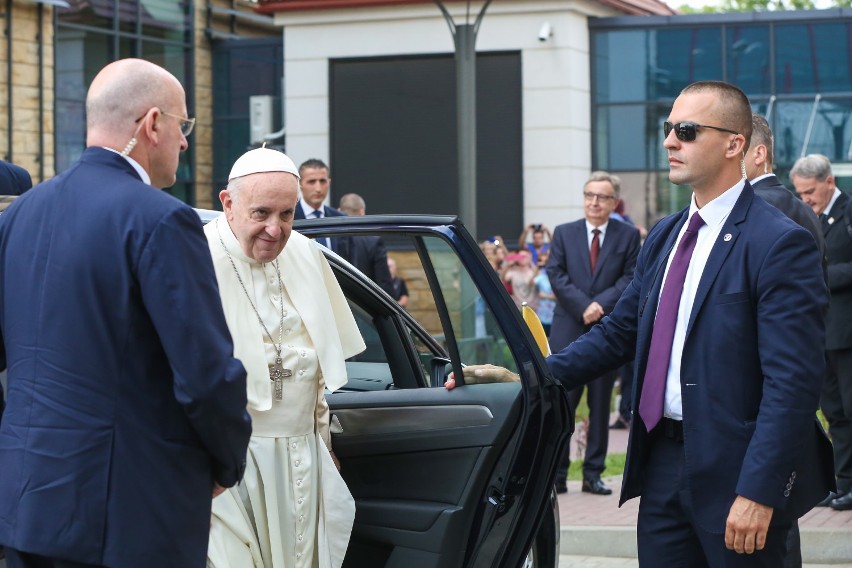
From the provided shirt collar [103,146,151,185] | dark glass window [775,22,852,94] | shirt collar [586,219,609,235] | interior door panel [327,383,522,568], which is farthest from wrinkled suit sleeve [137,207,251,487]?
dark glass window [775,22,852,94]

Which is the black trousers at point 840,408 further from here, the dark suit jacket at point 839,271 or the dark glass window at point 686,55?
the dark glass window at point 686,55

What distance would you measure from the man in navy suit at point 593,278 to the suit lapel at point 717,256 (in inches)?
181

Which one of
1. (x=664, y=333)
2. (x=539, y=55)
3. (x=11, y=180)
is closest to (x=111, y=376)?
(x=664, y=333)

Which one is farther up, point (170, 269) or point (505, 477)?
point (170, 269)

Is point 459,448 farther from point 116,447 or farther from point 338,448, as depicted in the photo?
point 116,447

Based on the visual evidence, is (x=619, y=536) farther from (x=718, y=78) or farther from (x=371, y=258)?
(x=718, y=78)

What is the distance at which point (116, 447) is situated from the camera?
316 centimetres

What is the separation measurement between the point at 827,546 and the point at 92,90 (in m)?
5.00

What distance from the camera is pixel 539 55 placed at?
59.1ft

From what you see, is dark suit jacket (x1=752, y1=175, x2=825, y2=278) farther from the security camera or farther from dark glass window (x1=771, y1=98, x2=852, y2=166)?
the security camera

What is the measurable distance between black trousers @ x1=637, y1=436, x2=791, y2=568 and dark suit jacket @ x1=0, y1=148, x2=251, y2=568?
4.55 feet

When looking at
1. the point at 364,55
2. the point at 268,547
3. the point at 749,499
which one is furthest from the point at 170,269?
the point at 364,55

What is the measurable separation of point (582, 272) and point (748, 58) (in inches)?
384

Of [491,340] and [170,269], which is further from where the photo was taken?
[491,340]
